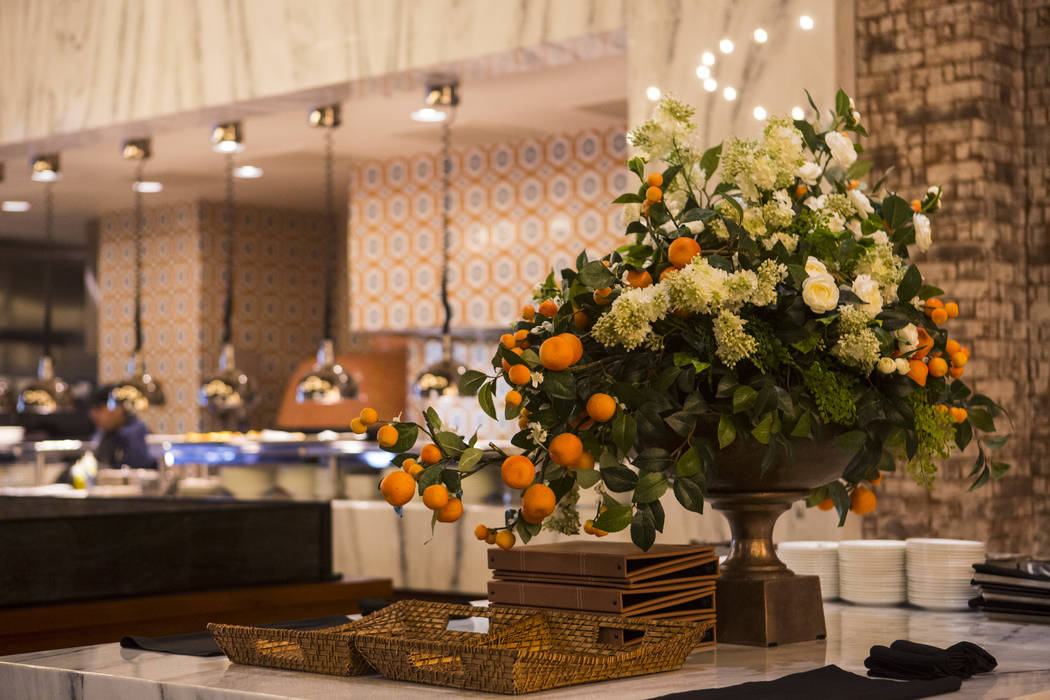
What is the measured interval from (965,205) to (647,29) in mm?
1252

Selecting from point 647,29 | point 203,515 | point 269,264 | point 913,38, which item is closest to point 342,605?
point 203,515

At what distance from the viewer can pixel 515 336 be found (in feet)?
6.67

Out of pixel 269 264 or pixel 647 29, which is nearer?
pixel 647 29

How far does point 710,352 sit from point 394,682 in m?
0.62

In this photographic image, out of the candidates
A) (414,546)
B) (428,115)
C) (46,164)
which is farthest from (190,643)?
(46,164)

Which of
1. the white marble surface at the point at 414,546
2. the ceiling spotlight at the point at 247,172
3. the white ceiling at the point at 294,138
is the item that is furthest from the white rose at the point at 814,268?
the ceiling spotlight at the point at 247,172

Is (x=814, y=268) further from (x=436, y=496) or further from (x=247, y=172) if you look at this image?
(x=247, y=172)

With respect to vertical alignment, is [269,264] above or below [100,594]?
above

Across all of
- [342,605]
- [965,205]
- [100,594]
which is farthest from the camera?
[965,205]

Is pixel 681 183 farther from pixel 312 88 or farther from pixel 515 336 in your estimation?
pixel 312 88

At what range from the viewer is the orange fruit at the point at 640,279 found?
1.96 m

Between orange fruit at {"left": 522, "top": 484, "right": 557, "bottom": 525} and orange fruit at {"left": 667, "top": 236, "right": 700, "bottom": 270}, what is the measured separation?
1.21ft

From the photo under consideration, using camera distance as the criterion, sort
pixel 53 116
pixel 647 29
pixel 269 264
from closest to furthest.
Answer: pixel 647 29
pixel 53 116
pixel 269 264

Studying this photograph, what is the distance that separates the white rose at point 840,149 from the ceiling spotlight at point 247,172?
7974 millimetres
